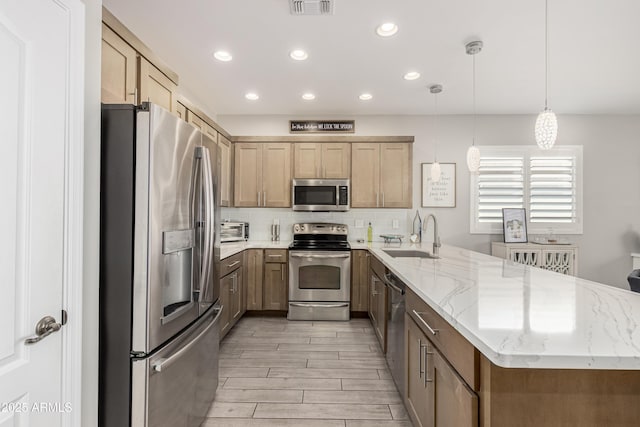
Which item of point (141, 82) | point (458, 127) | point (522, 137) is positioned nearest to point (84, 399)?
point (141, 82)

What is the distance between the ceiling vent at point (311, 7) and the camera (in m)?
2.10

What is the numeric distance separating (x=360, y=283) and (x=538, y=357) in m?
3.07

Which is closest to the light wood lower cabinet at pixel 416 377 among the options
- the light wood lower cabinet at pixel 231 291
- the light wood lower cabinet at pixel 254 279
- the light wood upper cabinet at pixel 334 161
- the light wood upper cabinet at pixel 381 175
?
the light wood lower cabinet at pixel 231 291

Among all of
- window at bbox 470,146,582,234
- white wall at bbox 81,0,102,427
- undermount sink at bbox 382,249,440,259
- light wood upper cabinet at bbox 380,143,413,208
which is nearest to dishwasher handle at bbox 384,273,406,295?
undermount sink at bbox 382,249,440,259

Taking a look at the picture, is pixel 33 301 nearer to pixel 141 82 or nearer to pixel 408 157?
pixel 141 82

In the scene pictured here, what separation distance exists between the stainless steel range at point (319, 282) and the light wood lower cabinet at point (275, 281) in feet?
0.34

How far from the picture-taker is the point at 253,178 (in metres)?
4.27

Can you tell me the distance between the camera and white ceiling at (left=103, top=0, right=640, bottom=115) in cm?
223

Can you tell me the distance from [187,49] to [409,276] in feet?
8.78

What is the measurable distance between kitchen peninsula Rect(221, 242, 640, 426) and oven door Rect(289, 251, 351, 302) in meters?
2.41

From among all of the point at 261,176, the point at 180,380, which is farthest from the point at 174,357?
the point at 261,176

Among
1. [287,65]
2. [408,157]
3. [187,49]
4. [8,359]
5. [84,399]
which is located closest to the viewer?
[8,359]

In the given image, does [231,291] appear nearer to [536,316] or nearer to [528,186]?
[536,316]

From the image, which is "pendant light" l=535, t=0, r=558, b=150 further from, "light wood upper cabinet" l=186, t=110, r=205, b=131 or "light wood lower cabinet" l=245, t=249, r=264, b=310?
"light wood lower cabinet" l=245, t=249, r=264, b=310
